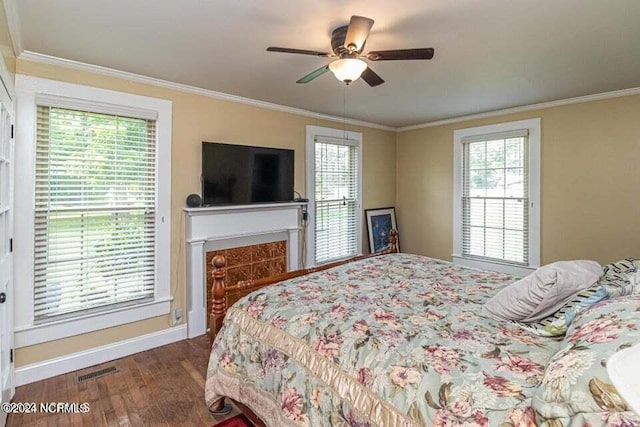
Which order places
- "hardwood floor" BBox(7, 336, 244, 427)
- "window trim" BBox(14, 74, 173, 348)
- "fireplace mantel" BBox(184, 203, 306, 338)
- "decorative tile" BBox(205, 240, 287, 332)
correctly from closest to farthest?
"hardwood floor" BBox(7, 336, 244, 427) → "window trim" BBox(14, 74, 173, 348) → "fireplace mantel" BBox(184, 203, 306, 338) → "decorative tile" BBox(205, 240, 287, 332)

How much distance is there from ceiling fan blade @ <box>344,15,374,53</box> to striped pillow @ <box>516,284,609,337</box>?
1.70m

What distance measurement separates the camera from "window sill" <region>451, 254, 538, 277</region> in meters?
4.17

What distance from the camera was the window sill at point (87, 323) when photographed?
2574 millimetres

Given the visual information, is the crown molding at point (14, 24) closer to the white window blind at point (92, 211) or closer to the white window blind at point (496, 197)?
the white window blind at point (92, 211)

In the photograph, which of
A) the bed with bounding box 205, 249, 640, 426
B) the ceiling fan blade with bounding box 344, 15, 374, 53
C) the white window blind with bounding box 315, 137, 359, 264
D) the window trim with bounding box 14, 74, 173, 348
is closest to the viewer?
the bed with bounding box 205, 249, 640, 426

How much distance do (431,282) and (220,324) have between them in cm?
148

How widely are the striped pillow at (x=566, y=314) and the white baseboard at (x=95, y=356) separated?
3.02 m

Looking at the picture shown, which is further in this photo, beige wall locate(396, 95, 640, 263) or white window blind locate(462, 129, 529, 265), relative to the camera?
white window blind locate(462, 129, 529, 265)

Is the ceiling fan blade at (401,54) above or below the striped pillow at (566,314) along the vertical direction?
above

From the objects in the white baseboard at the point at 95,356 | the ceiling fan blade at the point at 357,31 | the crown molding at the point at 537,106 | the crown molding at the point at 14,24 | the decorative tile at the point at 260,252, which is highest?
the crown molding at the point at 537,106

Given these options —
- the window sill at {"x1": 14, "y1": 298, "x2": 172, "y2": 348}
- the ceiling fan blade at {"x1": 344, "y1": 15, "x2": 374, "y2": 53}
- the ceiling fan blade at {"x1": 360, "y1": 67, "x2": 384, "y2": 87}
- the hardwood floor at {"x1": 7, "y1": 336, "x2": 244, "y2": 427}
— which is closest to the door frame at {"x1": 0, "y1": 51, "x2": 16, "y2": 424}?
the window sill at {"x1": 14, "y1": 298, "x2": 172, "y2": 348}

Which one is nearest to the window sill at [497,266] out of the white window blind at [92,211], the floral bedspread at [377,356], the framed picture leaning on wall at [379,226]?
the framed picture leaning on wall at [379,226]

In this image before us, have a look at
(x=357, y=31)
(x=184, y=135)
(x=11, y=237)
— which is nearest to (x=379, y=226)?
(x=184, y=135)

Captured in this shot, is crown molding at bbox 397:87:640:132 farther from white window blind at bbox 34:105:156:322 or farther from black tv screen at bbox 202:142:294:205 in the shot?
white window blind at bbox 34:105:156:322
